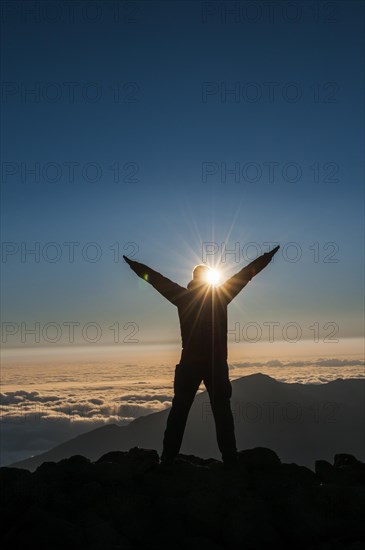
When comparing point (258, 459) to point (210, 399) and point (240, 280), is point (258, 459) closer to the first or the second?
point (210, 399)

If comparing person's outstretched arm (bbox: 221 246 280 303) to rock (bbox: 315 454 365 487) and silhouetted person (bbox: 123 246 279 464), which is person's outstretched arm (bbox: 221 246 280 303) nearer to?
silhouetted person (bbox: 123 246 279 464)

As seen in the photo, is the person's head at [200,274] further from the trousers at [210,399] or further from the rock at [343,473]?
the rock at [343,473]

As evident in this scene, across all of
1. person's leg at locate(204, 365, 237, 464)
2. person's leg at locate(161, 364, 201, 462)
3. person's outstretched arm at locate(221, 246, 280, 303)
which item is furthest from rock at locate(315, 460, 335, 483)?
person's outstretched arm at locate(221, 246, 280, 303)

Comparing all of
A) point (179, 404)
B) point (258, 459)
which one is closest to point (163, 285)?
point (179, 404)

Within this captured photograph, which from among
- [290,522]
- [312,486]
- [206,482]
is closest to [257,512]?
[290,522]

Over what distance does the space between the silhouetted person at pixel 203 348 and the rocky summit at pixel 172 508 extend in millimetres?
674

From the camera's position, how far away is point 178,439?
13.7 metres

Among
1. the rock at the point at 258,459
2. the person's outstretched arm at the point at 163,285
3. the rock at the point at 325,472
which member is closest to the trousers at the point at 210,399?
the rock at the point at 258,459

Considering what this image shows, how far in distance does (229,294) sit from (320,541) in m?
5.28

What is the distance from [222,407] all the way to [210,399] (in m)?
0.29

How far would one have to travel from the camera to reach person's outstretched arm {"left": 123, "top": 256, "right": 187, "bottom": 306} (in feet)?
45.8

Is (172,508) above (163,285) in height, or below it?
below

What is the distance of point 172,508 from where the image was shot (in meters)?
11.2

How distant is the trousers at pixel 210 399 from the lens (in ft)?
44.1
